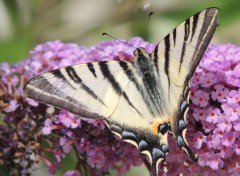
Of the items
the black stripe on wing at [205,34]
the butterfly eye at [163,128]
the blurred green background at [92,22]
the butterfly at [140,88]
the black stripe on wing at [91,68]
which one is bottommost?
the blurred green background at [92,22]

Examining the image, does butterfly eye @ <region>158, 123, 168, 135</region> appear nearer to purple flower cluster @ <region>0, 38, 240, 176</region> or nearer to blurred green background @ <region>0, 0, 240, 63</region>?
purple flower cluster @ <region>0, 38, 240, 176</region>

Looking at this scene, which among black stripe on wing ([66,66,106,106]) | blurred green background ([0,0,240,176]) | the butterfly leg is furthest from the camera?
blurred green background ([0,0,240,176])

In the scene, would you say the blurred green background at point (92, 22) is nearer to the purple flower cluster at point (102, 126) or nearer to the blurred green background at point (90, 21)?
the blurred green background at point (90, 21)

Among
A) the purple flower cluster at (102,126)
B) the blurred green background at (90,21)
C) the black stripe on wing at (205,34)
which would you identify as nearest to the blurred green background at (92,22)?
the blurred green background at (90,21)

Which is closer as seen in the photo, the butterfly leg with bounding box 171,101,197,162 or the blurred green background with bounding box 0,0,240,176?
the butterfly leg with bounding box 171,101,197,162

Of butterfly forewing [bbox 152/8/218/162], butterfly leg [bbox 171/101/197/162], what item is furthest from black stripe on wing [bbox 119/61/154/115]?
butterfly leg [bbox 171/101/197/162]

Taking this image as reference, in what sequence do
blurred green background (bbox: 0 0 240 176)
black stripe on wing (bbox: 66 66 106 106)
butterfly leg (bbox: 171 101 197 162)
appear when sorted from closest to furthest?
butterfly leg (bbox: 171 101 197 162) < black stripe on wing (bbox: 66 66 106 106) < blurred green background (bbox: 0 0 240 176)

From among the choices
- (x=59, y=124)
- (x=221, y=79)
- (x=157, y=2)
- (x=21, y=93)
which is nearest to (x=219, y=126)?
(x=221, y=79)
